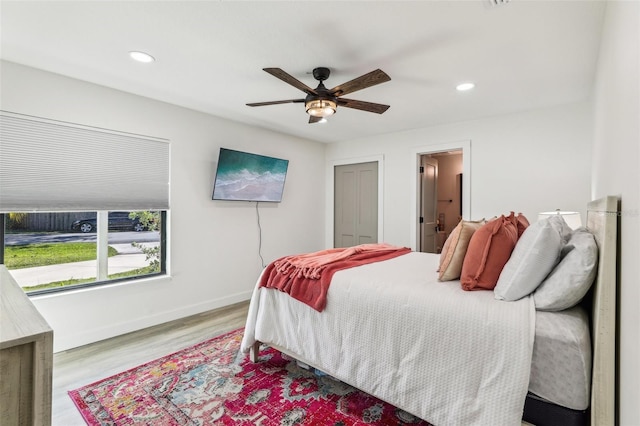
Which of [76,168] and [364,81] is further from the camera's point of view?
[76,168]

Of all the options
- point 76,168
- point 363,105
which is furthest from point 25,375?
point 76,168

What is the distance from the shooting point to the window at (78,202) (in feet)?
8.40

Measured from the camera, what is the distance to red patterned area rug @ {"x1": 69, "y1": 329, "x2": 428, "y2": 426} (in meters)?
1.87

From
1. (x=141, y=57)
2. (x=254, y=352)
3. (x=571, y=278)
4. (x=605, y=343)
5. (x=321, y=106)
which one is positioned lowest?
(x=254, y=352)

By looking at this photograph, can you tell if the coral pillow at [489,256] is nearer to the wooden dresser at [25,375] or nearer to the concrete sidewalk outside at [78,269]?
the wooden dresser at [25,375]

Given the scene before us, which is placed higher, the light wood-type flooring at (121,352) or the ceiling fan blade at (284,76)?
the ceiling fan blade at (284,76)

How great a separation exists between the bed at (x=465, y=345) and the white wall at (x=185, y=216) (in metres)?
1.93

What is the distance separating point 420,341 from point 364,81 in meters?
1.72

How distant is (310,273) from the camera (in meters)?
2.21

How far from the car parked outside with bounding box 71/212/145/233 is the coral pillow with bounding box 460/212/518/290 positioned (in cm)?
327

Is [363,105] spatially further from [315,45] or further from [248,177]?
[248,177]

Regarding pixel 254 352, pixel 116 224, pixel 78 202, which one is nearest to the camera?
pixel 254 352

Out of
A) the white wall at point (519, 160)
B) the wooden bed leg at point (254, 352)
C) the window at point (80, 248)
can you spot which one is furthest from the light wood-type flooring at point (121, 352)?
the white wall at point (519, 160)

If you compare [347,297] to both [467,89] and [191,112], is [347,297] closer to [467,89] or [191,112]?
[467,89]
